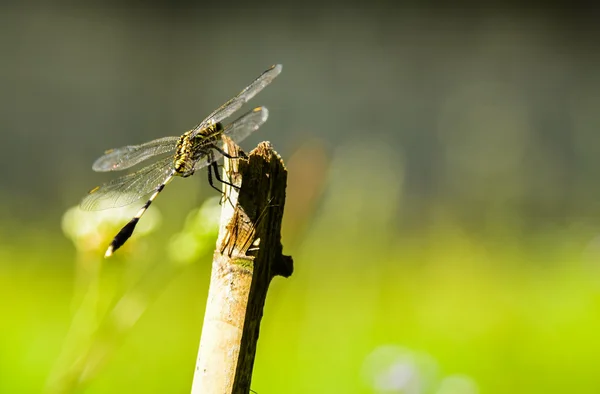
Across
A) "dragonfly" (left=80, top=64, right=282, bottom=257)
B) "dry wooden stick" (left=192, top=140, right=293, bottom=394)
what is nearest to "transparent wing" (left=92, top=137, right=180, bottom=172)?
"dragonfly" (left=80, top=64, right=282, bottom=257)

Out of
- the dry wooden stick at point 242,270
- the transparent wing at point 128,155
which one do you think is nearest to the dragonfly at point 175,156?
the transparent wing at point 128,155

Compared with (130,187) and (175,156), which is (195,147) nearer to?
(175,156)

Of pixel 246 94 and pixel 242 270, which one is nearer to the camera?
pixel 242 270

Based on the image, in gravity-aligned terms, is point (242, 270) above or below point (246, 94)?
below

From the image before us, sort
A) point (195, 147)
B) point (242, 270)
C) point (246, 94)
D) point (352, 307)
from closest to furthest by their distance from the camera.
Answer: point (242, 270) → point (195, 147) → point (246, 94) → point (352, 307)

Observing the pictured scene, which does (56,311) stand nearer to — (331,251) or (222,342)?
(331,251)

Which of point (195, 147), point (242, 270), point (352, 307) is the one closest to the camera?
point (242, 270)

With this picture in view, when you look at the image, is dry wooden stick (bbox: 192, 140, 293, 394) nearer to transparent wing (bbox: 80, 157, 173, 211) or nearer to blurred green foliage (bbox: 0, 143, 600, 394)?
blurred green foliage (bbox: 0, 143, 600, 394)

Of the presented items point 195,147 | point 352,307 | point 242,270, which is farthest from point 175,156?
point 352,307
